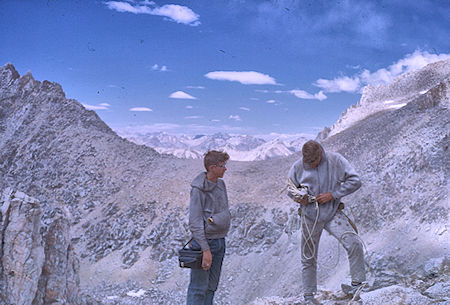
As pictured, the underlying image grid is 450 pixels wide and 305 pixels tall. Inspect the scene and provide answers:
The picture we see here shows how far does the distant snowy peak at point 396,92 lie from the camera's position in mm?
30958

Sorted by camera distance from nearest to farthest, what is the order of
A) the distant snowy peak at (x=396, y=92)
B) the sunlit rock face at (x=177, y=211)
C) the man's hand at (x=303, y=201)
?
the man's hand at (x=303, y=201) < the sunlit rock face at (x=177, y=211) < the distant snowy peak at (x=396, y=92)

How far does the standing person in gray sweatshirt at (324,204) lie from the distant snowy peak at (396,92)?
2687 cm

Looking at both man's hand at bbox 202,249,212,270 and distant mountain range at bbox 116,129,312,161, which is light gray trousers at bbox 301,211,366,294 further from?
distant mountain range at bbox 116,129,312,161

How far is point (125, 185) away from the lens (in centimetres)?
2222

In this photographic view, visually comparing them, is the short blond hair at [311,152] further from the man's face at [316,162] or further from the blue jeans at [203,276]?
the blue jeans at [203,276]

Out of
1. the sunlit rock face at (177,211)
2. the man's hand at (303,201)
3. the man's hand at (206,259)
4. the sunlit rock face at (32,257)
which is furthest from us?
the sunlit rock face at (177,211)

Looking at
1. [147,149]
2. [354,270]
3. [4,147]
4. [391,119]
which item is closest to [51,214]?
[354,270]

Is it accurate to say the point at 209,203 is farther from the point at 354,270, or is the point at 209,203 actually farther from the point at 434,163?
the point at 434,163

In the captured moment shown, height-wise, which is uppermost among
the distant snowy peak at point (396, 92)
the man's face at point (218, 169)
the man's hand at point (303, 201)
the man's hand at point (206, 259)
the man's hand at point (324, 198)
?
the distant snowy peak at point (396, 92)

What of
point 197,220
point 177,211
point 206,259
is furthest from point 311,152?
point 177,211

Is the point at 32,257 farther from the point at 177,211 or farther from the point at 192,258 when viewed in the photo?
the point at 177,211

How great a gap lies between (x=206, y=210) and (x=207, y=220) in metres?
0.14

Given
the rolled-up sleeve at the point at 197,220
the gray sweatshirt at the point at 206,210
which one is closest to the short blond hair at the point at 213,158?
the gray sweatshirt at the point at 206,210

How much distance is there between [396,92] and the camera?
34.6 m
